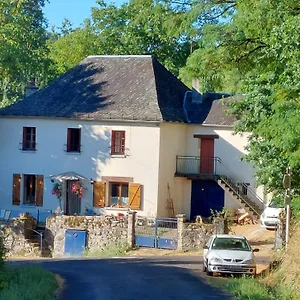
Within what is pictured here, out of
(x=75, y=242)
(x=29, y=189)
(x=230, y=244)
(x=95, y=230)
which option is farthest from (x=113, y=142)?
(x=230, y=244)

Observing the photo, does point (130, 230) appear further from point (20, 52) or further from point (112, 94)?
point (20, 52)

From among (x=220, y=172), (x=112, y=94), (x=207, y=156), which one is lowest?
(x=220, y=172)

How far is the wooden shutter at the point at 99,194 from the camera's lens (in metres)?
43.1

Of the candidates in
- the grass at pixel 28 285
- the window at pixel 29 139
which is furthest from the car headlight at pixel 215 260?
the window at pixel 29 139

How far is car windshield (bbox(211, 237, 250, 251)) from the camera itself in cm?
2605

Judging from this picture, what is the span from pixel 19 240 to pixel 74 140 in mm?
8805

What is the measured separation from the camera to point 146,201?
42.6 metres

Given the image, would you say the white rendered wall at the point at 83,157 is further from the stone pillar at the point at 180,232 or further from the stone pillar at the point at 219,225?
the stone pillar at the point at 219,225

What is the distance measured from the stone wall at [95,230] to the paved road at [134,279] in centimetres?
374

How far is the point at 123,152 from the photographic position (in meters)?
43.1

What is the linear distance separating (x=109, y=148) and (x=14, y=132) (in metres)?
5.68

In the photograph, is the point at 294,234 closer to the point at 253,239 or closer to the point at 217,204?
the point at 253,239

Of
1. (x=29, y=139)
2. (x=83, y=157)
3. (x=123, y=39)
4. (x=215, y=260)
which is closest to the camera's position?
(x=215, y=260)

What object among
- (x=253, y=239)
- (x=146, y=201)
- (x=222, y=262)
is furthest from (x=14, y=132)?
(x=222, y=262)
